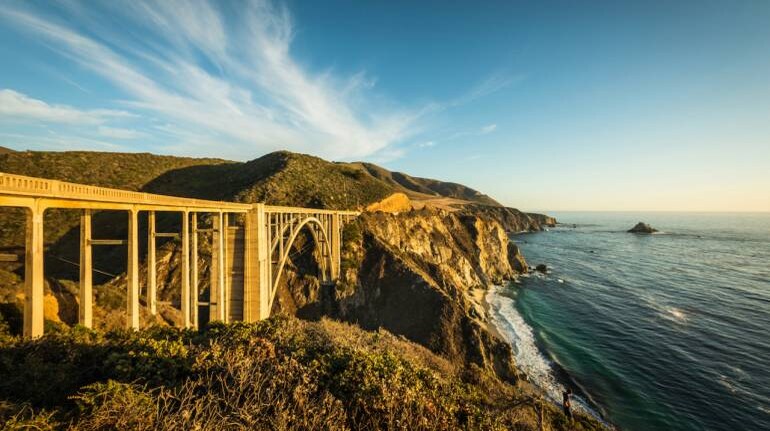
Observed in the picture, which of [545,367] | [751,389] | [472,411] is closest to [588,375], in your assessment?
[545,367]

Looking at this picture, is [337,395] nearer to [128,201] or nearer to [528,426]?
[528,426]

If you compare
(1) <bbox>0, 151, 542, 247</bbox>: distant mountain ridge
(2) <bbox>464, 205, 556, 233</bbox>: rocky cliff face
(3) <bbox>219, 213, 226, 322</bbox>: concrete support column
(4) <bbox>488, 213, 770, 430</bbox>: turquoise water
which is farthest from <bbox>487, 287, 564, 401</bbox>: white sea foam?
(2) <bbox>464, 205, 556, 233</bbox>: rocky cliff face

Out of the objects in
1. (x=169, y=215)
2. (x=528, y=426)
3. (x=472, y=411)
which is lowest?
(x=528, y=426)

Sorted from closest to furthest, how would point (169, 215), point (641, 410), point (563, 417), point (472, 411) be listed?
1. point (472, 411)
2. point (563, 417)
3. point (641, 410)
4. point (169, 215)

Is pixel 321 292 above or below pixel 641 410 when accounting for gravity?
above

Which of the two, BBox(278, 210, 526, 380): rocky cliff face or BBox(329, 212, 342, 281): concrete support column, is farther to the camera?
BBox(329, 212, 342, 281): concrete support column

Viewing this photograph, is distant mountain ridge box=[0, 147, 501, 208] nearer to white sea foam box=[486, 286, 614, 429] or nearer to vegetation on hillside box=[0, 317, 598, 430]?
white sea foam box=[486, 286, 614, 429]
